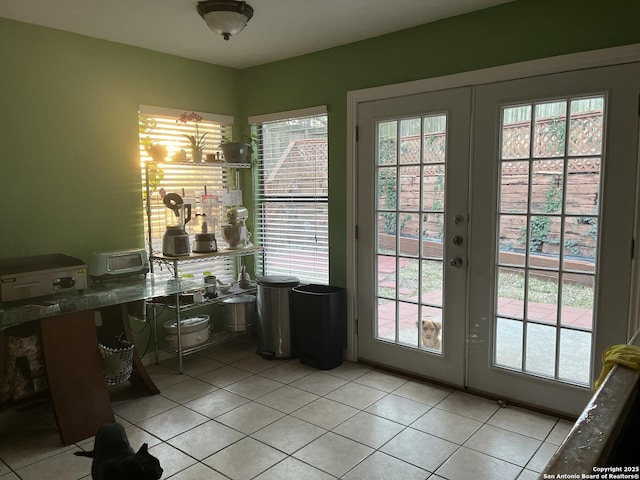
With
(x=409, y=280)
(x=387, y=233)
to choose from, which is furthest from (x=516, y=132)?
(x=409, y=280)

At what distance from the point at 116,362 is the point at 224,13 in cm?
217

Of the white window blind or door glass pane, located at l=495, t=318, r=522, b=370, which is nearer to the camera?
door glass pane, located at l=495, t=318, r=522, b=370

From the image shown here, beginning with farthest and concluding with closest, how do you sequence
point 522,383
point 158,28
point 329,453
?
point 158,28 < point 522,383 < point 329,453

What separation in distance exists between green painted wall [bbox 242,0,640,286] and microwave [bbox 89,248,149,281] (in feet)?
4.78

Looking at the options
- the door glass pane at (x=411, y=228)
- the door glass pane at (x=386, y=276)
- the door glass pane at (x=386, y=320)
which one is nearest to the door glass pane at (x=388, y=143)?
the door glass pane at (x=411, y=228)

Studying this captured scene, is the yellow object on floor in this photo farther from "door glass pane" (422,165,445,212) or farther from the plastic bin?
the plastic bin

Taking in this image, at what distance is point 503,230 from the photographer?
9.94 feet

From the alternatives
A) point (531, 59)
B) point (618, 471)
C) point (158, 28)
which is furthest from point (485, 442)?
point (158, 28)

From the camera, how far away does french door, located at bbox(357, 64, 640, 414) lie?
8.75 ft

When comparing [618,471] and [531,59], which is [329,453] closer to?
[618,471]

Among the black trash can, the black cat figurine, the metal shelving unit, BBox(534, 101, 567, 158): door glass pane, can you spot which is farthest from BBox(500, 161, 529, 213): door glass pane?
the black cat figurine

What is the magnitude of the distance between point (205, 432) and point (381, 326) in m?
1.52

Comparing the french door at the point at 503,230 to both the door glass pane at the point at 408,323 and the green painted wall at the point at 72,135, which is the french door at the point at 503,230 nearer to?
the door glass pane at the point at 408,323

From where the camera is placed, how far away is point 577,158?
8.91 feet
